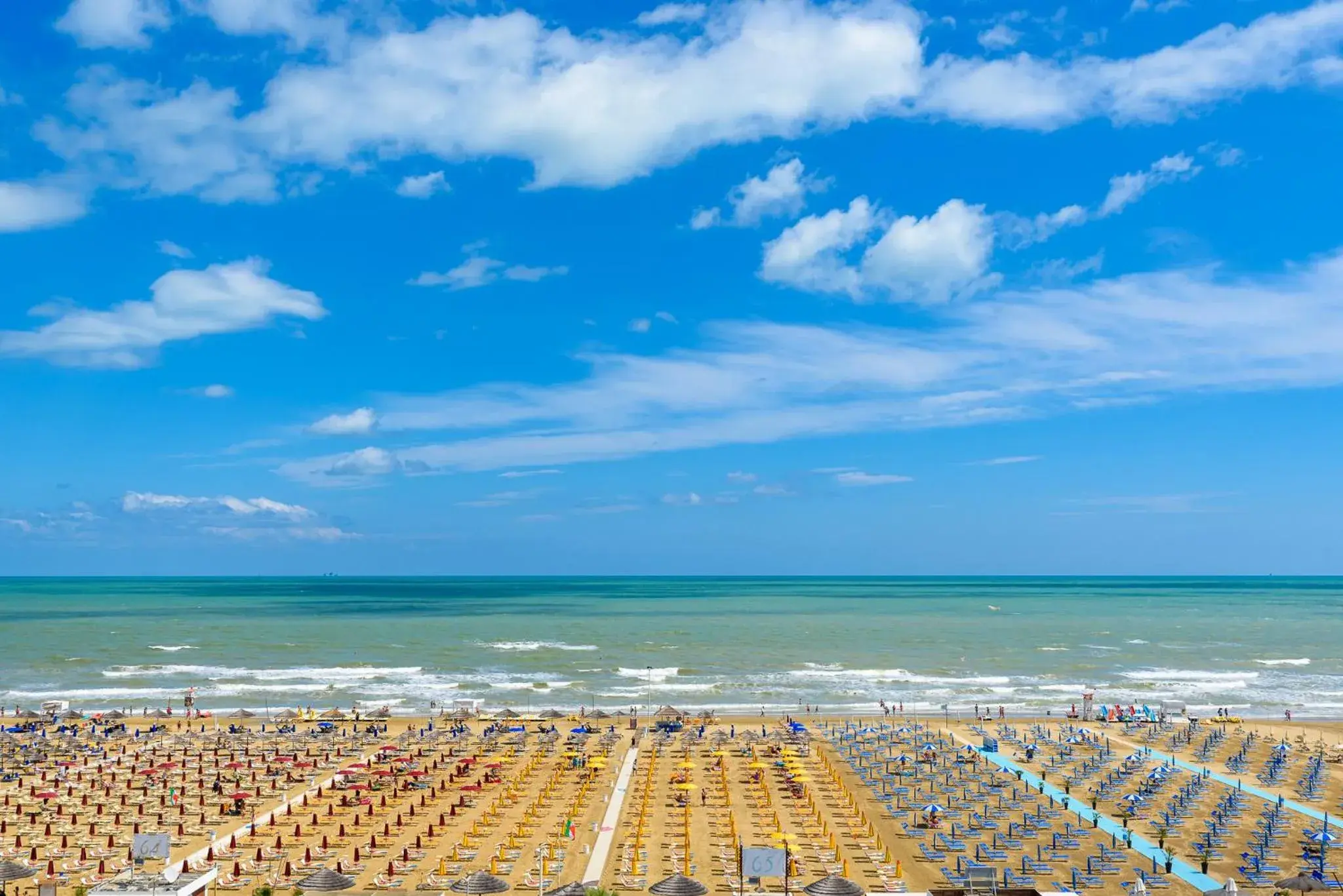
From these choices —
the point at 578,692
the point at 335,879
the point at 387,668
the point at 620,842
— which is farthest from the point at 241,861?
the point at 387,668

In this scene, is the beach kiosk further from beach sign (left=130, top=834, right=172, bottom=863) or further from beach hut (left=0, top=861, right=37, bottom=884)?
beach hut (left=0, top=861, right=37, bottom=884)

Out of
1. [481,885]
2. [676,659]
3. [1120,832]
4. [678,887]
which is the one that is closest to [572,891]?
[678,887]

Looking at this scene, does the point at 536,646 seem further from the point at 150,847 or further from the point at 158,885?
the point at 158,885

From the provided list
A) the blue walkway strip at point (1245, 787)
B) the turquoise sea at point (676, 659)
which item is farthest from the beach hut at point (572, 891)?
the turquoise sea at point (676, 659)

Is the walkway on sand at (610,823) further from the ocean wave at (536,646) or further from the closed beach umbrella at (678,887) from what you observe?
the ocean wave at (536,646)

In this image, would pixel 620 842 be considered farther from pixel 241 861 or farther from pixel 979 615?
pixel 979 615

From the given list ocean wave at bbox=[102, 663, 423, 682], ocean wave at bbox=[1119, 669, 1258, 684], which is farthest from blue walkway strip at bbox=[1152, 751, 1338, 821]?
ocean wave at bbox=[102, 663, 423, 682]
